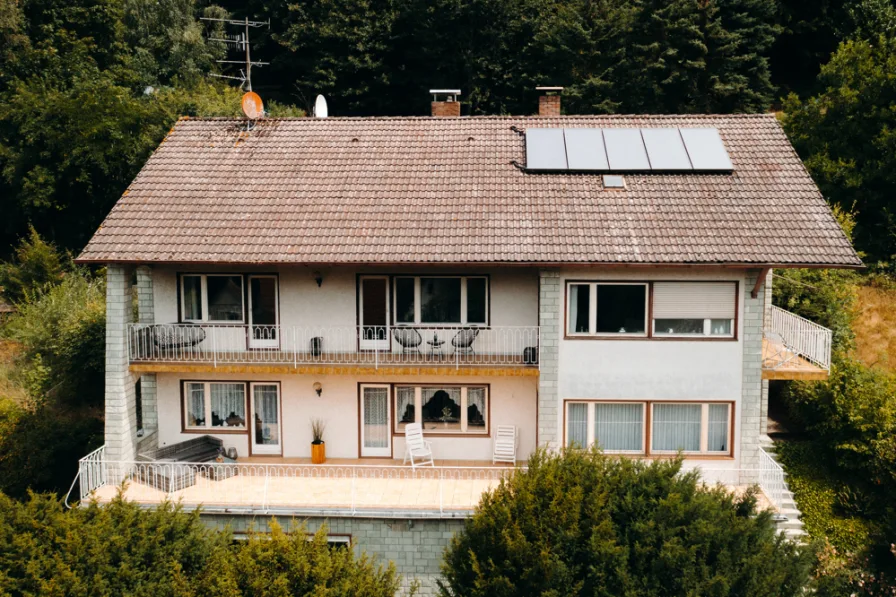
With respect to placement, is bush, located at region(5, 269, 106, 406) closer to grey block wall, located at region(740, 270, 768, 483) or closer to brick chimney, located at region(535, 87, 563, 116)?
brick chimney, located at region(535, 87, 563, 116)

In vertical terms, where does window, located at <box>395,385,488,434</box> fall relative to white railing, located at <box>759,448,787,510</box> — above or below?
above

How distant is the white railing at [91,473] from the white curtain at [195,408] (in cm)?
225

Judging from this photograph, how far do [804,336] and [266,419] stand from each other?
43.1ft

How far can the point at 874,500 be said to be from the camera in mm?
Result: 19422

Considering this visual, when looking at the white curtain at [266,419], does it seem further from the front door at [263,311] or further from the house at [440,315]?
the front door at [263,311]

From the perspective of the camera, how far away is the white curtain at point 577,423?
59.3ft

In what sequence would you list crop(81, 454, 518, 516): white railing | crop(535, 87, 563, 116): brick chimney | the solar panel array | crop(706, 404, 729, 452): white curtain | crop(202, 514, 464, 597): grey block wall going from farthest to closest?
crop(535, 87, 563, 116): brick chimney, the solar panel array, crop(706, 404, 729, 452): white curtain, crop(81, 454, 518, 516): white railing, crop(202, 514, 464, 597): grey block wall

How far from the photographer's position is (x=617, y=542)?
1297 centimetres

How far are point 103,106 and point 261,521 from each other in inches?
907

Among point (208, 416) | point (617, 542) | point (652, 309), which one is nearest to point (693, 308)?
point (652, 309)

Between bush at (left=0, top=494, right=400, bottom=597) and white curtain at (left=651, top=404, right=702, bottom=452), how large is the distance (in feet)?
25.8

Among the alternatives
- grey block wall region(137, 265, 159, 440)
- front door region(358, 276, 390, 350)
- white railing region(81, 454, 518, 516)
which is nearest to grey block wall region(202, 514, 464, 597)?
white railing region(81, 454, 518, 516)

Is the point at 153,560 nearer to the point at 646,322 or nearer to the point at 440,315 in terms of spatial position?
the point at 440,315

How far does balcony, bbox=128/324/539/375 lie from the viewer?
17.8 metres
